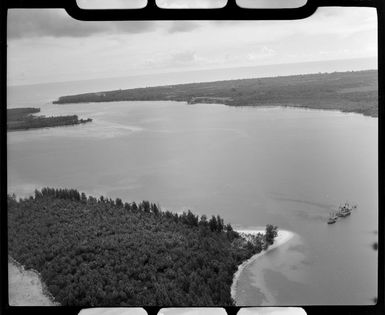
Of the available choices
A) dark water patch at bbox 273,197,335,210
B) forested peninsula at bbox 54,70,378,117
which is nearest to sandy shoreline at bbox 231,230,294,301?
dark water patch at bbox 273,197,335,210

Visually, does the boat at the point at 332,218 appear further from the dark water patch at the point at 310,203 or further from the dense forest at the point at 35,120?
the dense forest at the point at 35,120

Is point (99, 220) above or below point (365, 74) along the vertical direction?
below

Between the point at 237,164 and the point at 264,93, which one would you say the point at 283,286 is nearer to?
the point at 237,164

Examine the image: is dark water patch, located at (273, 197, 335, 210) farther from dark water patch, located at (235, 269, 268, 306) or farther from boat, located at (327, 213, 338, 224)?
dark water patch, located at (235, 269, 268, 306)

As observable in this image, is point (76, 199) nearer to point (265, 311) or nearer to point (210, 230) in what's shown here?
point (210, 230)

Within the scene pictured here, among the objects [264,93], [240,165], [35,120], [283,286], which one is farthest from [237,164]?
[35,120]

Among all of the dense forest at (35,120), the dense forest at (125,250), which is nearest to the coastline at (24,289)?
the dense forest at (125,250)
